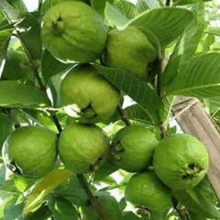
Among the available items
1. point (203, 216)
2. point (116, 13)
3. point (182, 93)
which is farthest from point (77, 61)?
point (203, 216)

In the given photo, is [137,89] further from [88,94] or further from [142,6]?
[142,6]

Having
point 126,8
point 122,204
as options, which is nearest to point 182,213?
point 122,204

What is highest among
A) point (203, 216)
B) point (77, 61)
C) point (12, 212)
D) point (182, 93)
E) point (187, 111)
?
point (77, 61)

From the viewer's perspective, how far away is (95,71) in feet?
3.88

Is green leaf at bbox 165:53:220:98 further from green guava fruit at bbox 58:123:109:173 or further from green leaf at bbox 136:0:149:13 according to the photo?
green leaf at bbox 136:0:149:13

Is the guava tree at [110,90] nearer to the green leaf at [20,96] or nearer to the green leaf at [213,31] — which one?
the green leaf at [20,96]

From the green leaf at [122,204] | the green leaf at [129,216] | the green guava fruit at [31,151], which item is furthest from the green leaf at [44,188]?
the green leaf at [122,204]

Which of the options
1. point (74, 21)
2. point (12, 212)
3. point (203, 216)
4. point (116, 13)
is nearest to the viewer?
point (74, 21)

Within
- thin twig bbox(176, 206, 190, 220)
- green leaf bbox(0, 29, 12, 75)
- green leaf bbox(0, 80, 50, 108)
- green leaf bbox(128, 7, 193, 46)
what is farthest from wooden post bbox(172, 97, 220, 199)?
green leaf bbox(0, 29, 12, 75)

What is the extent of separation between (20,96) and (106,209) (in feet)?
1.75

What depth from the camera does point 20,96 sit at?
47.4 inches

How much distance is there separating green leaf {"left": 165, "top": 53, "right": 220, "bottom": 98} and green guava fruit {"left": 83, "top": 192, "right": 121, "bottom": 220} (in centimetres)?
48

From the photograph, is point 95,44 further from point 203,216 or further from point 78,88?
point 203,216

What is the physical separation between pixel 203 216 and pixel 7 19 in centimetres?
69
